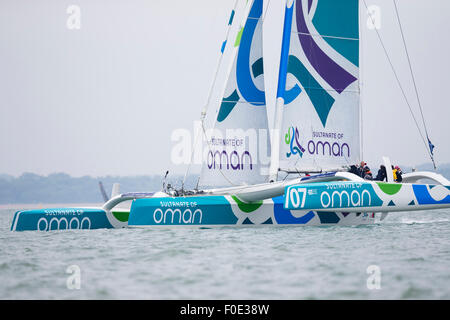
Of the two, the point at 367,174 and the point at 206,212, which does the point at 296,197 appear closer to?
the point at 206,212

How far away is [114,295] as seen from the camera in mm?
5922

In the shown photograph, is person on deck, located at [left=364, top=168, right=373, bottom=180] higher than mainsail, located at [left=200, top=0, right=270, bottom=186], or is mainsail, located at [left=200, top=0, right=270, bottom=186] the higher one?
mainsail, located at [left=200, top=0, right=270, bottom=186]

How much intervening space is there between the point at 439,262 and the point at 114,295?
3.84m

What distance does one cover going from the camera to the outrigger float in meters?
12.8

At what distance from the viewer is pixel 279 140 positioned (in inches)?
532

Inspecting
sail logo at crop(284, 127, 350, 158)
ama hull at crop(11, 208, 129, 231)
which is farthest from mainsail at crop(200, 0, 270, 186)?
ama hull at crop(11, 208, 129, 231)

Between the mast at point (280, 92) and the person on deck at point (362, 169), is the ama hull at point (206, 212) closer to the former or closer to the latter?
the mast at point (280, 92)

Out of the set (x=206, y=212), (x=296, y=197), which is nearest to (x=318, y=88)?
(x=296, y=197)

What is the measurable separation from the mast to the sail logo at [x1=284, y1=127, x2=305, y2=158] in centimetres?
23

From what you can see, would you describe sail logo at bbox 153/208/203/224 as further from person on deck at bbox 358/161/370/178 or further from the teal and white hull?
person on deck at bbox 358/161/370/178

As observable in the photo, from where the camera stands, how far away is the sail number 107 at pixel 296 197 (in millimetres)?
11781

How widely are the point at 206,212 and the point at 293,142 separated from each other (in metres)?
2.38

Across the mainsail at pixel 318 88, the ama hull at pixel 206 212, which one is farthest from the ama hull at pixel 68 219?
the mainsail at pixel 318 88
